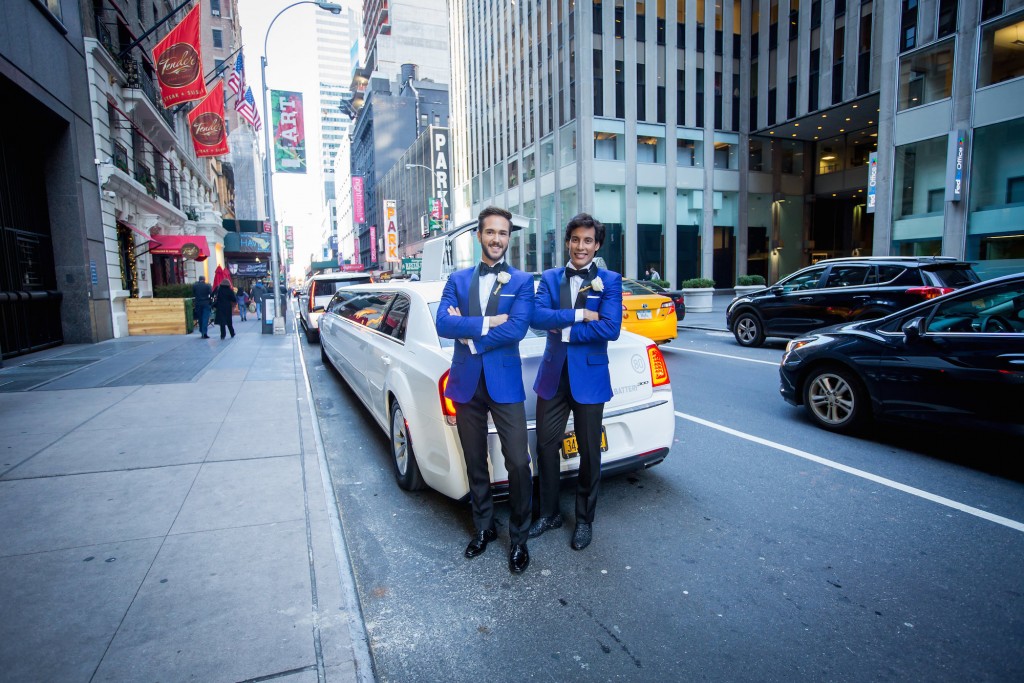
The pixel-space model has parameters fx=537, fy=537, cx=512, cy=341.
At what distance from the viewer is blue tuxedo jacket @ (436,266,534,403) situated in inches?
117

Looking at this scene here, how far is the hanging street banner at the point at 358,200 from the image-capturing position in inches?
3570

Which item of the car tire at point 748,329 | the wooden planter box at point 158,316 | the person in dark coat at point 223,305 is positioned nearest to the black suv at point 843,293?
the car tire at point 748,329

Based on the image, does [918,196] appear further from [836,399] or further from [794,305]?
[836,399]

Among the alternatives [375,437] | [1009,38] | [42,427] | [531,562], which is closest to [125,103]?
[42,427]

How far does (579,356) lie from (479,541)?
1.27 meters

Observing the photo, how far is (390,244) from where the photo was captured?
62.7m

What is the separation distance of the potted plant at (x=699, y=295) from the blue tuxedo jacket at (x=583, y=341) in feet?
56.8

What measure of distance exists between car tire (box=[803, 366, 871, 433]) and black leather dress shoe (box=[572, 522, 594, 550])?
344 centimetres

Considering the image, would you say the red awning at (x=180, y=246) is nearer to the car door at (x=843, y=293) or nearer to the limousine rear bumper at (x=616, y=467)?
the limousine rear bumper at (x=616, y=467)

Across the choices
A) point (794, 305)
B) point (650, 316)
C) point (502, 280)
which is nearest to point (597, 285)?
point (502, 280)

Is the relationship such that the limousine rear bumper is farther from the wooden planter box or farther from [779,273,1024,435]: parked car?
the wooden planter box

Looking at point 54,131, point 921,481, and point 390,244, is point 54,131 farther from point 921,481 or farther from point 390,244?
point 390,244

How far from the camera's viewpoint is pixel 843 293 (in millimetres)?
9578

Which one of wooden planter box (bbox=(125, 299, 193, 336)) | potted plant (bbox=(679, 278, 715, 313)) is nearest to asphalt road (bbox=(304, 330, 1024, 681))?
wooden planter box (bbox=(125, 299, 193, 336))
